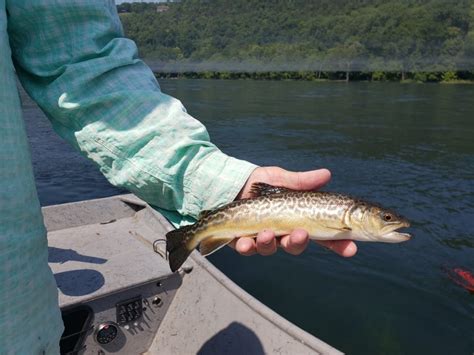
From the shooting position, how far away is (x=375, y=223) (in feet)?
9.05

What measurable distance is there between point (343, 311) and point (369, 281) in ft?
3.83

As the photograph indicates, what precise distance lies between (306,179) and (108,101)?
1.28 metres

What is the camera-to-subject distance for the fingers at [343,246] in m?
2.67

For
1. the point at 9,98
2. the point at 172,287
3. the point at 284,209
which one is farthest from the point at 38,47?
the point at 172,287

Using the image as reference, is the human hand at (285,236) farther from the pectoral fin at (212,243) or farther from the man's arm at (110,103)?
the man's arm at (110,103)

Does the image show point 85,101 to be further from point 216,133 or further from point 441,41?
point 441,41

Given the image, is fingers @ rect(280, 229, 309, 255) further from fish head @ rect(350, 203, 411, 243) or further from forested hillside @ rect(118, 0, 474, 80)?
forested hillside @ rect(118, 0, 474, 80)

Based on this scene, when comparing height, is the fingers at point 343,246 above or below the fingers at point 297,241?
below

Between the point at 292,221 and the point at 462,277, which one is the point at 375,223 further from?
the point at 462,277

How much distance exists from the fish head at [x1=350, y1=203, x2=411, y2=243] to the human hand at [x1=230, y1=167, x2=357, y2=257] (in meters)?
0.12

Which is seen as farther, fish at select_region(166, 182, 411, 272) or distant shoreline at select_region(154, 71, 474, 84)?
distant shoreline at select_region(154, 71, 474, 84)

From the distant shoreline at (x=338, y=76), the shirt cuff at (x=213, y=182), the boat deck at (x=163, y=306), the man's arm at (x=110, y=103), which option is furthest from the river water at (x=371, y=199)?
the distant shoreline at (x=338, y=76)

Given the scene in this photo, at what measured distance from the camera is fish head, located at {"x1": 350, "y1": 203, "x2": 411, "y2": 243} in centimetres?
274

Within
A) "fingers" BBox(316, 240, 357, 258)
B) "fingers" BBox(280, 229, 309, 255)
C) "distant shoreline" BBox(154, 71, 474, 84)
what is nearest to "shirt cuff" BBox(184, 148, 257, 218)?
"fingers" BBox(280, 229, 309, 255)
